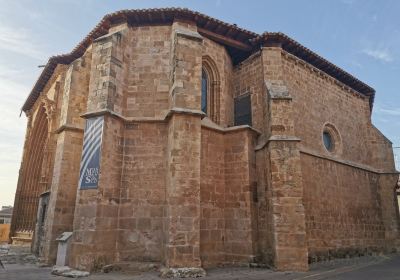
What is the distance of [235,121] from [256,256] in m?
5.15

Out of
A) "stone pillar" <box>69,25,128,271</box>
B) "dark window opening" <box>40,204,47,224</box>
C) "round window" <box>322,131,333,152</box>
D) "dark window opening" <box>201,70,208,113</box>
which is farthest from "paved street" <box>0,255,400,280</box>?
"dark window opening" <box>201,70,208,113</box>

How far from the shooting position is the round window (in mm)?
13336

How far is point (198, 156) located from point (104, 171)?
107 inches

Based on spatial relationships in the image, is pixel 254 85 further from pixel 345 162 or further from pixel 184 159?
pixel 345 162

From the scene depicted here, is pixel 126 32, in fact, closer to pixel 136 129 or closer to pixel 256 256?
pixel 136 129

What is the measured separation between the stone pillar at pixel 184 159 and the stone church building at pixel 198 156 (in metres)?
0.04

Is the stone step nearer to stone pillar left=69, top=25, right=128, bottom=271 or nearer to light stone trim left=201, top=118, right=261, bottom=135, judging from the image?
stone pillar left=69, top=25, right=128, bottom=271

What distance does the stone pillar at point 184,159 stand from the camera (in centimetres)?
794

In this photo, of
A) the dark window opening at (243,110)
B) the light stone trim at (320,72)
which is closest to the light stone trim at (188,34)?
the dark window opening at (243,110)

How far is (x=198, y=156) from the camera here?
877 cm

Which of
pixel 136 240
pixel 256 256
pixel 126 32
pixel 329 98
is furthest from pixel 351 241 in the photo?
pixel 126 32

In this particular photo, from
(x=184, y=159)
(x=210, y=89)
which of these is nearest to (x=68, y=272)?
(x=184, y=159)

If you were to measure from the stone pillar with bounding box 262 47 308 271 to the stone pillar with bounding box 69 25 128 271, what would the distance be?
183 inches

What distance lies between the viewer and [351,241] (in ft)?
39.9
